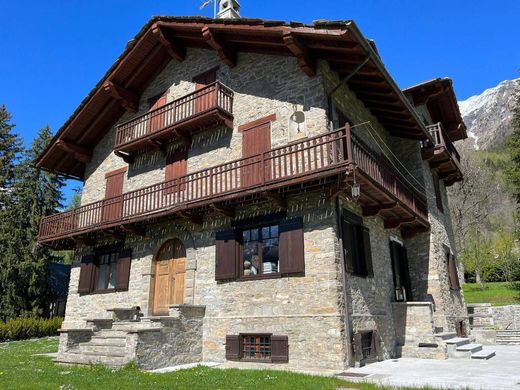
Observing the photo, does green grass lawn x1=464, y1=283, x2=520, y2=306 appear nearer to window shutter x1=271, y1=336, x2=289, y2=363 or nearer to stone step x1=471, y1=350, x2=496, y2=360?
stone step x1=471, y1=350, x2=496, y2=360

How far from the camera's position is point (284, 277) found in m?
10.8

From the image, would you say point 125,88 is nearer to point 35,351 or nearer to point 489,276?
point 35,351

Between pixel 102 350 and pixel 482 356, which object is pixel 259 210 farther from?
pixel 482 356

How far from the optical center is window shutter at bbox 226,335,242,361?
36.5 ft

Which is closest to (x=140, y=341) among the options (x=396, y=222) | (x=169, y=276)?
(x=169, y=276)

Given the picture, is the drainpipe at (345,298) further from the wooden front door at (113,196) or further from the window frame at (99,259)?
the window frame at (99,259)

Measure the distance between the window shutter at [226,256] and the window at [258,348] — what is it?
1.72 m

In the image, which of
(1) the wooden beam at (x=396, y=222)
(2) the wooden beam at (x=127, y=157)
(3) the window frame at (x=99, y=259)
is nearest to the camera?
(1) the wooden beam at (x=396, y=222)

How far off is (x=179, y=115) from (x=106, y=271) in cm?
676

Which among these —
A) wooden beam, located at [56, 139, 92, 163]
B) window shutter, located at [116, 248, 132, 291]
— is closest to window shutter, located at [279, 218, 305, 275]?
window shutter, located at [116, 248, 132, 291]

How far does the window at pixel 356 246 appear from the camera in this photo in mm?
10898

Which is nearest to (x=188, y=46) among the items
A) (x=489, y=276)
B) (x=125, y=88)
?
(x=125, y=88)

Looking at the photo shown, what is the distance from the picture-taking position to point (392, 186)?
12.6 meters

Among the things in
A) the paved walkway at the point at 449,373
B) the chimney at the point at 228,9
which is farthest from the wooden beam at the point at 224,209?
the chimney at the point at 228,9
